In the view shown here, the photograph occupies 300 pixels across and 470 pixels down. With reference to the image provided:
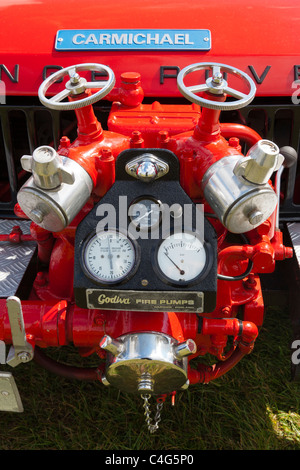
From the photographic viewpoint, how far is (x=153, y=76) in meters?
2.46

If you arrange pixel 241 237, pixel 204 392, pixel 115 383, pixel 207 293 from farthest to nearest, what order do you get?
pixel 204 392
pixel 241 237
pixel 115 383
pixel 207 293

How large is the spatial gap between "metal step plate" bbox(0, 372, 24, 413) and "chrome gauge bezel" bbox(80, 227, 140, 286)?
0.51 metres

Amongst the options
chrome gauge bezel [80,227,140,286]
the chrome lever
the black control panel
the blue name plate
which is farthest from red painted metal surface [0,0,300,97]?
the chrome lever

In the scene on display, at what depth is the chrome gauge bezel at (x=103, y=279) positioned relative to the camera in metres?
1.76

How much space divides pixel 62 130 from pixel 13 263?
0.77 m

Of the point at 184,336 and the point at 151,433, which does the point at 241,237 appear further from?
the point at 151,433

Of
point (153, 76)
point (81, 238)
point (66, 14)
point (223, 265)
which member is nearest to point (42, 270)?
point (81, 238)

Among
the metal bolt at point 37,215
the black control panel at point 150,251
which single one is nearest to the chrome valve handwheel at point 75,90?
the black control panel at point 150,251

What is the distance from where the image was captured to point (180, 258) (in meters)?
1.78

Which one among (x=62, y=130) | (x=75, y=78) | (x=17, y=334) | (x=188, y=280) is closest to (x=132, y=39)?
(x=62, y=130)

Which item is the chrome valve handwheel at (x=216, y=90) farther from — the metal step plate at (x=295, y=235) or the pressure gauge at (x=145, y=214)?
the metal step plate at (x=295, y=235)

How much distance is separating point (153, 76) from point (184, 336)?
1.22 meters

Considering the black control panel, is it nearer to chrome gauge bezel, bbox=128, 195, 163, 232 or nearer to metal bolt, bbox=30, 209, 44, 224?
chrome gauge bezel, bbox=128, 195, 163, 232

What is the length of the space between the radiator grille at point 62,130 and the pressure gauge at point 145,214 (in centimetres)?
87
